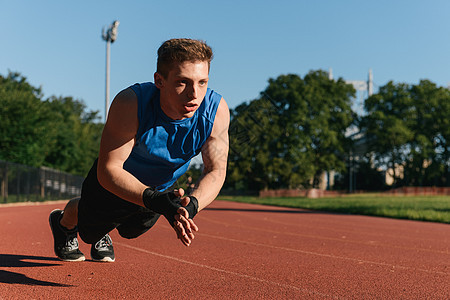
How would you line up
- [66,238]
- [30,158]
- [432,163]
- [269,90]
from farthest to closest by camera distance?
[432,163], [269,90], [30,158], [66,238]

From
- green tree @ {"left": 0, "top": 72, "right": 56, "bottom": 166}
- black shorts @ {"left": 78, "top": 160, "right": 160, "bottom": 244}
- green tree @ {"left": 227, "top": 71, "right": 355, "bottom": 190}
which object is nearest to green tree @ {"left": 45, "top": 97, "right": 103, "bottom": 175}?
green tree @ {"left": 0, "top": 72, "right": 56, "bottom": 166}

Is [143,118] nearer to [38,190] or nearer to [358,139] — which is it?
[38,190]

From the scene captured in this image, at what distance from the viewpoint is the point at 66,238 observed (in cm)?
459

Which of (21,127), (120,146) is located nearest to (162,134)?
(120,146)

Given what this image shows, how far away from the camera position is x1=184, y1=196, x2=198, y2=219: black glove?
9.16 feet

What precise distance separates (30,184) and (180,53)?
72.4 feet

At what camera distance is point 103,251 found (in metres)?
4.84

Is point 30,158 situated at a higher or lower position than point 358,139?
lower

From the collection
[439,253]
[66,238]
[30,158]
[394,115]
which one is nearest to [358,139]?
[394,115]

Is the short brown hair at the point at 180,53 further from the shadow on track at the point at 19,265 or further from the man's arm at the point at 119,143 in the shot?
the shadow on track at the point at 19,265

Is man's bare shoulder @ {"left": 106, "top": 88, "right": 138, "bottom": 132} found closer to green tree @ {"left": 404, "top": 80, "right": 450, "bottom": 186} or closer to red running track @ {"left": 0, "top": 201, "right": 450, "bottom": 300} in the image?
red running track @ {"left": 0, "top": 201, "right": 450, "bottom": 300}

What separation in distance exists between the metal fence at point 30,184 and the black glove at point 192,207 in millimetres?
18815

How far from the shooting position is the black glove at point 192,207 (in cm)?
279

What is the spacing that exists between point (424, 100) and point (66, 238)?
56.3m
